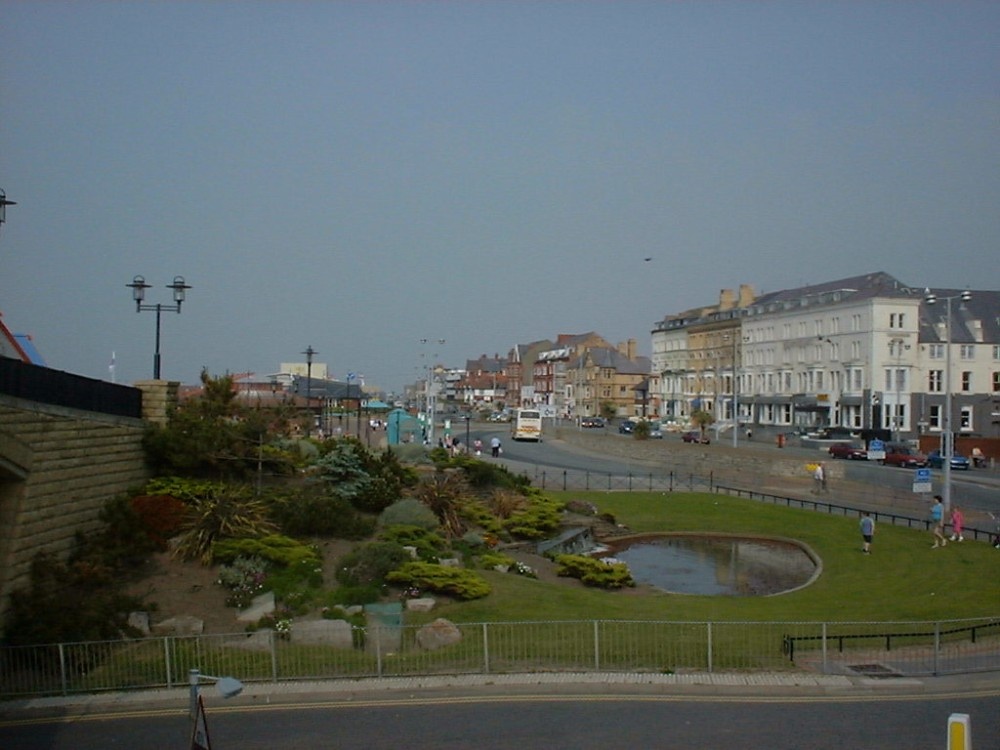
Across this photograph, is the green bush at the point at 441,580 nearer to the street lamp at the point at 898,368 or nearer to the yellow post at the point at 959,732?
the yellow post at the point at 959,732

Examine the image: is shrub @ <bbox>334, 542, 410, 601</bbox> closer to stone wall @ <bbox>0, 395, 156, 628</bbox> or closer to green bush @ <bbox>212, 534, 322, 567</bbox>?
green bush @ <bbox>212, 534, 322, 567</bbox>

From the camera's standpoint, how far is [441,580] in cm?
2188

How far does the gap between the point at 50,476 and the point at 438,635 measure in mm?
8500

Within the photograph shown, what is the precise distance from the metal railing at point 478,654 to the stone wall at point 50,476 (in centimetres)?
240

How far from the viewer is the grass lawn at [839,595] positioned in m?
21.1

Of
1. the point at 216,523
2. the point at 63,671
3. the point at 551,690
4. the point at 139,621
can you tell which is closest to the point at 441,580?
the point at 216,523

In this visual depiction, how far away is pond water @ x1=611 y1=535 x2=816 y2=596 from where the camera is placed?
27.8m

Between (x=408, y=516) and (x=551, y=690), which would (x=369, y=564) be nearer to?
(x=408, y=516)

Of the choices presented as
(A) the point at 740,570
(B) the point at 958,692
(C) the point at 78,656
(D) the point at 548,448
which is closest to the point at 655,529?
(A) the point at 740,570

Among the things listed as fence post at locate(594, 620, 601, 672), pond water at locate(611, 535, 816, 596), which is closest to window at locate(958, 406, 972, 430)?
pond water at locate(611, 535, 816, 596)

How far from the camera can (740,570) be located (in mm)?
30266

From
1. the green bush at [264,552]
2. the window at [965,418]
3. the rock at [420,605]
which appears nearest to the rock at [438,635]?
the rock at [420,605]

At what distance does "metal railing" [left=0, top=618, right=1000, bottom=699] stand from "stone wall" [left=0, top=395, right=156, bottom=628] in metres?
2.40

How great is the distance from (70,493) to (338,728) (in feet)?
32.0
